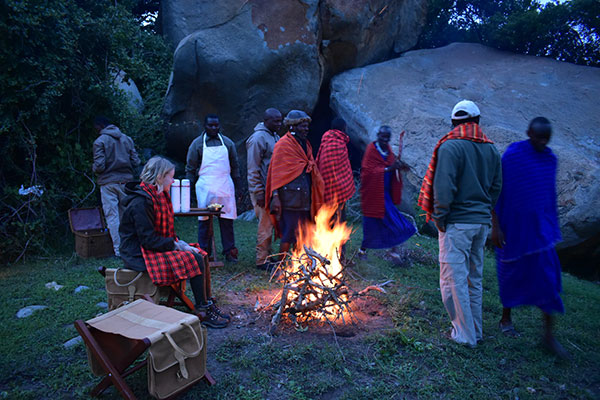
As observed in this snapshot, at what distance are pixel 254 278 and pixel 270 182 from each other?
1.25m

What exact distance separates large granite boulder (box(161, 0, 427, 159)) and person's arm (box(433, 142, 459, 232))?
6644 mm

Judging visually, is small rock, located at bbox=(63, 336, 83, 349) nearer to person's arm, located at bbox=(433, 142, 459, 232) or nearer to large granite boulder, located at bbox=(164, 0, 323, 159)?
person's arm, located at bbox=(433, 142, 459, 232)

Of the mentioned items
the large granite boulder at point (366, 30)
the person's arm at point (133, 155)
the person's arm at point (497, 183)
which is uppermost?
the large granite boulder at point (366, 30)

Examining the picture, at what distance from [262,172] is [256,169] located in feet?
0.37

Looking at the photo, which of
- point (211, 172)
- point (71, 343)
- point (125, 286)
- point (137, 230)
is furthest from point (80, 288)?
point (211, 172)

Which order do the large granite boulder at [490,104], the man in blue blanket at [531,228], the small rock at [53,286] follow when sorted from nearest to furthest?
the man in blue blanket at [531,228]
the small rock at [53,286]
the large granite boulder at [490,104]

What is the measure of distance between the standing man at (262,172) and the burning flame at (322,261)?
0.62m

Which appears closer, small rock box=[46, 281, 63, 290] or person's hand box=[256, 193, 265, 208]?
small rock box=[46, 281, 63, 290]

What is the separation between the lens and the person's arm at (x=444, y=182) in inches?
133

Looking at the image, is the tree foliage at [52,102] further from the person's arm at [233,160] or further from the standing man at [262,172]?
the standing man at [262,172]

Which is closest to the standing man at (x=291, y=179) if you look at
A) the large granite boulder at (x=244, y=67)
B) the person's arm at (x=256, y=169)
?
the person's arm at (x=256, y=169)

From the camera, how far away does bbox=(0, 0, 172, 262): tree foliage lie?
576 cm

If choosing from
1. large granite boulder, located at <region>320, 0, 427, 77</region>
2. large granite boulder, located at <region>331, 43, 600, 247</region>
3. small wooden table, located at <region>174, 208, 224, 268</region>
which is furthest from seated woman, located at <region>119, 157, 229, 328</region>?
large granite boulder, located at <region>320, 0, 427, 77</region>

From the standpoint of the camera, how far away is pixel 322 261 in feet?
13.0
